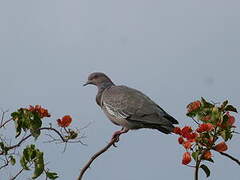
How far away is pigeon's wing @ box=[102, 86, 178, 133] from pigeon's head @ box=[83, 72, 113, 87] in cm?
65

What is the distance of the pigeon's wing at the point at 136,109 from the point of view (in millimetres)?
7145

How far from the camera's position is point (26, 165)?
429 centimetres

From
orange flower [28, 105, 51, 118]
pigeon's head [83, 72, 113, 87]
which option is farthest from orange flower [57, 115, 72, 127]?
pigeon's head [83, 72, 113, 87]

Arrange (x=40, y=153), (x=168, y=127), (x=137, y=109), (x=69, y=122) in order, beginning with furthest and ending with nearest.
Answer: (x=137, y=109), (x=168, y=127), (x=69, y=122), (x=40, y=153)

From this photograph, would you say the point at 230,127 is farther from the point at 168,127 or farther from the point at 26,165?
the point at 168,127

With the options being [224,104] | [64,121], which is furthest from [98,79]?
[224,104]

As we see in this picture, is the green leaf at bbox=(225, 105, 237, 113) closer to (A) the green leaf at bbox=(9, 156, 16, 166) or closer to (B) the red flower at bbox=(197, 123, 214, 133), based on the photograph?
(B) the red flower at bbox=(197, 123, 214, 133)

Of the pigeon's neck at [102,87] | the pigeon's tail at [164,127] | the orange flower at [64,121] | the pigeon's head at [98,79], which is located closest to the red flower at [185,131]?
the orange flower at [64,121]

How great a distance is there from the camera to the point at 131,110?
25.3 feet

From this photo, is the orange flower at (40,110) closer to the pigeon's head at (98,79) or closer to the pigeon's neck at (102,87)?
the pigeon's neck at (102,87)

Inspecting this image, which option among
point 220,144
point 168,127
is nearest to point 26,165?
point 220,144

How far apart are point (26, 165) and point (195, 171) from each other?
146 centimetres

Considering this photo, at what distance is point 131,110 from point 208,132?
12.5ft

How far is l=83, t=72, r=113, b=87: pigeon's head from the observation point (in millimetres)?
9062
